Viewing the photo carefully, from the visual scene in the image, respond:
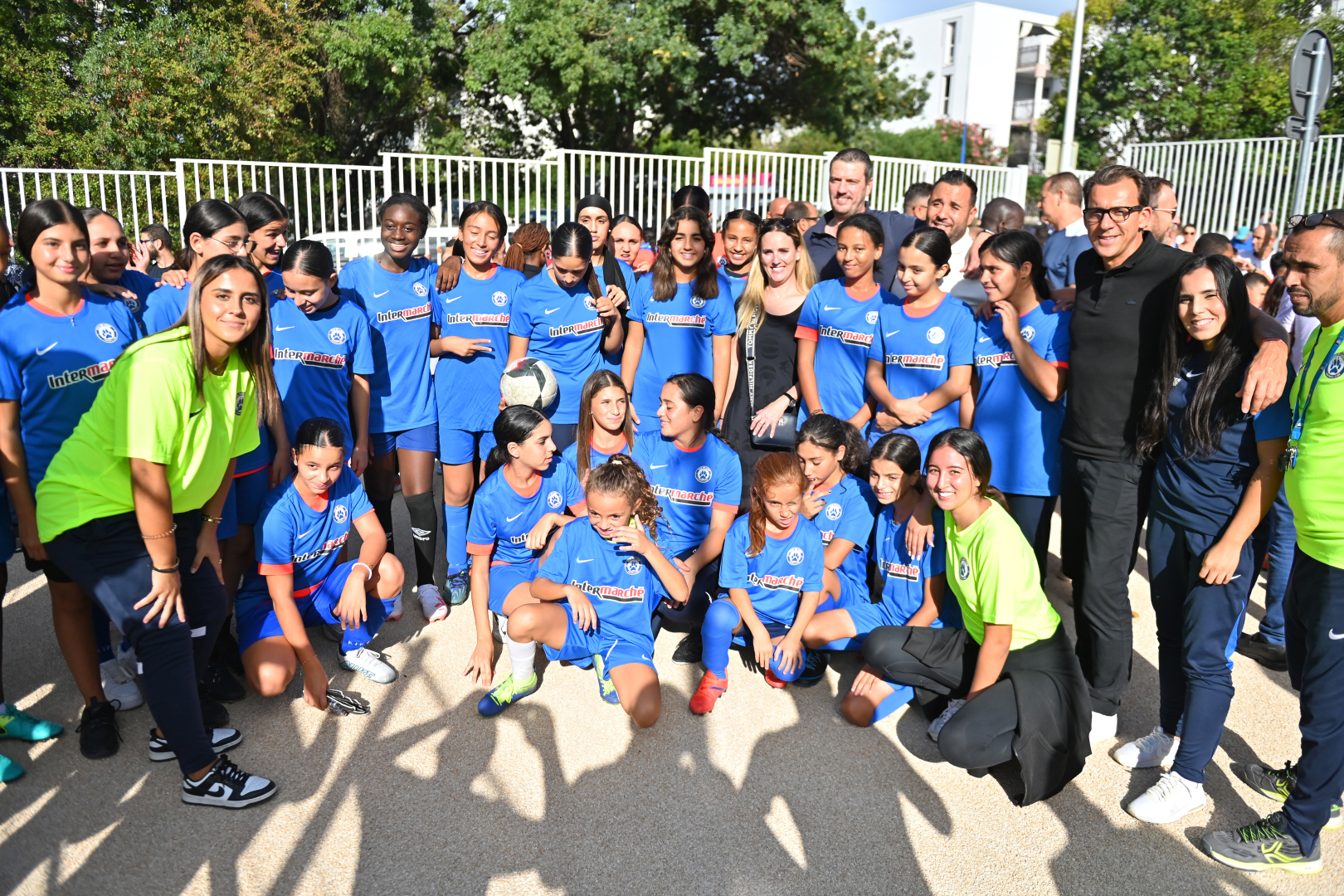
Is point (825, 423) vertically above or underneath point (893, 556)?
above

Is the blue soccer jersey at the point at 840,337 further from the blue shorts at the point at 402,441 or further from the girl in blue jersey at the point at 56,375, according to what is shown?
the girl in blue jersey at the point at 56,375

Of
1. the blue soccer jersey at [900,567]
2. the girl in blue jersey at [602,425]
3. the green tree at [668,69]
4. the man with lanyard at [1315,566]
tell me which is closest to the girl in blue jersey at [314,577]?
the girl in blue jersey at [602,425]

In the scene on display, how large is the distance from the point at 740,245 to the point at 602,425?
4.65 feet

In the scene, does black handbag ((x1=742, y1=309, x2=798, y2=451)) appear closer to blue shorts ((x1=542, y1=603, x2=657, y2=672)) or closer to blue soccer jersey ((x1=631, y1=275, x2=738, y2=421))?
blue soccer jersey ((x1=631, y1=275, x2=738, y2=421))

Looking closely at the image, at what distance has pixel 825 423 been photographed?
4.20 meters

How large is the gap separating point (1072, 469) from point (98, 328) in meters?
3.74

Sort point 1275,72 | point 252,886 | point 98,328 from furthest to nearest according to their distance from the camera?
point 1275,72
point 98,328
point 252,886

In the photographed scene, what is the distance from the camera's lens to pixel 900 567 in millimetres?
Result: 4129

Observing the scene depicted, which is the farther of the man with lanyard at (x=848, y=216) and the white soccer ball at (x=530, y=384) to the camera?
the man with lanyard at (x=848, y=216)

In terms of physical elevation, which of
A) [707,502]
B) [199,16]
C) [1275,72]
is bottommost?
[707,502]

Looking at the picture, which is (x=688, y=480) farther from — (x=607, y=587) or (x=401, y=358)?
(x=401, y=358)

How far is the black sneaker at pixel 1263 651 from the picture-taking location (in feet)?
14.2

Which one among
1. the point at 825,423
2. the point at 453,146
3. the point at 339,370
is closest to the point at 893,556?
the point at 825,423

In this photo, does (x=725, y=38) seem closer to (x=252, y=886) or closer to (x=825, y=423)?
(x=825, y=423)
